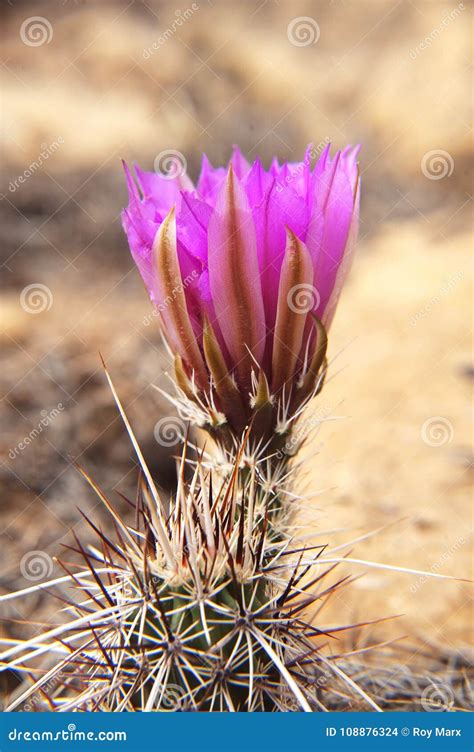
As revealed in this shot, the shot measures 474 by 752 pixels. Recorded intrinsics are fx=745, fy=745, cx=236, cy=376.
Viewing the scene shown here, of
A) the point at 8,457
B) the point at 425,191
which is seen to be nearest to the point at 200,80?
the point at 425,191

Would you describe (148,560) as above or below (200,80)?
below

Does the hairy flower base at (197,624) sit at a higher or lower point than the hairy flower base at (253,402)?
lower

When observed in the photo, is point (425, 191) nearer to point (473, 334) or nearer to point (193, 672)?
point (473, 334)

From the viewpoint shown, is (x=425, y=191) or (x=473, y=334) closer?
(x=473, y=334)

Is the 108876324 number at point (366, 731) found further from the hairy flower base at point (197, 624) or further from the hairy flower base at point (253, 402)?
the hairy flower base at point (253, 402)

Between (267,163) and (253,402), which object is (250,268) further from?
(267,163)

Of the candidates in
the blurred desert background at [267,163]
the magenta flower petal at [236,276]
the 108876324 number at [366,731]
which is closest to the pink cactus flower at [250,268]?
the magenta flower petal at [236,276]
